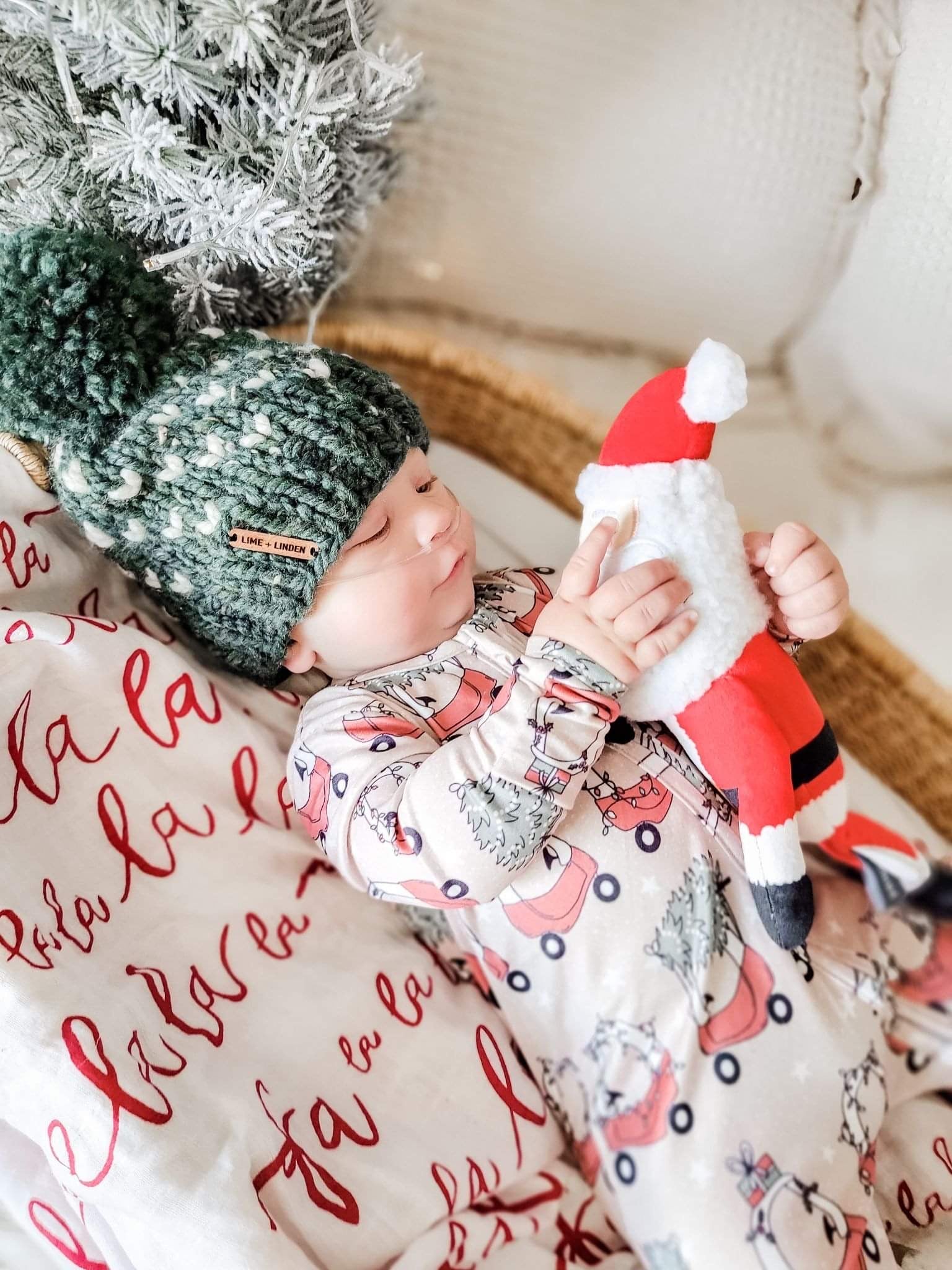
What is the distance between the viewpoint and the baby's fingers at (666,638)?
2.32 ft

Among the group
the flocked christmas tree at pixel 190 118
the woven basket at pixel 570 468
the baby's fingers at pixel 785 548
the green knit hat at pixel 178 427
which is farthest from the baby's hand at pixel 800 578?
the flocked christmas tree at pixel 190 118

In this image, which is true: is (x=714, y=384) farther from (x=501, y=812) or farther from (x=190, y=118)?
(x=190, y=118)

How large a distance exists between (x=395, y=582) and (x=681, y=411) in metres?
0.29

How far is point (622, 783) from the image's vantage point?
0.85 m

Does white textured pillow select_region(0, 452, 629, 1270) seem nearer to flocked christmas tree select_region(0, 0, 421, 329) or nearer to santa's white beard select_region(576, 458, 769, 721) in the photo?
flocked christmas tree select_region(0, 0, 421, 329)

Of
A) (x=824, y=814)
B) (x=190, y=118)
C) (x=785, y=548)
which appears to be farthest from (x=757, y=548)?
(x=190, y=118)

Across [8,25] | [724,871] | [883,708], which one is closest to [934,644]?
[883,708]

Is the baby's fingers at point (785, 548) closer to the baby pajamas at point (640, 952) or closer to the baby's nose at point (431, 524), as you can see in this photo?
the baby pajamas at point (640, 952)

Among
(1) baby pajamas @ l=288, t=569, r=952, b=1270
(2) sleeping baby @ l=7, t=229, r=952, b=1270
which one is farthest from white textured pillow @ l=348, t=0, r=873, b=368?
(1) baby pajamas @ l=288, t=569, r=952, b=1270

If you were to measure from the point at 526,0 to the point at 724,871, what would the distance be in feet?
3.28

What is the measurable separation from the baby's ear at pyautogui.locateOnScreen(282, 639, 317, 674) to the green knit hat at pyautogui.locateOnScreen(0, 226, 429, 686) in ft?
0.21

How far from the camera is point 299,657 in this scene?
883 mm

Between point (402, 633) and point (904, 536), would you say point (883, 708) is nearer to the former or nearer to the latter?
Result: point (904, 536)

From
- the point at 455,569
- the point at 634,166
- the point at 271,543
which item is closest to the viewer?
the point at 271,543
